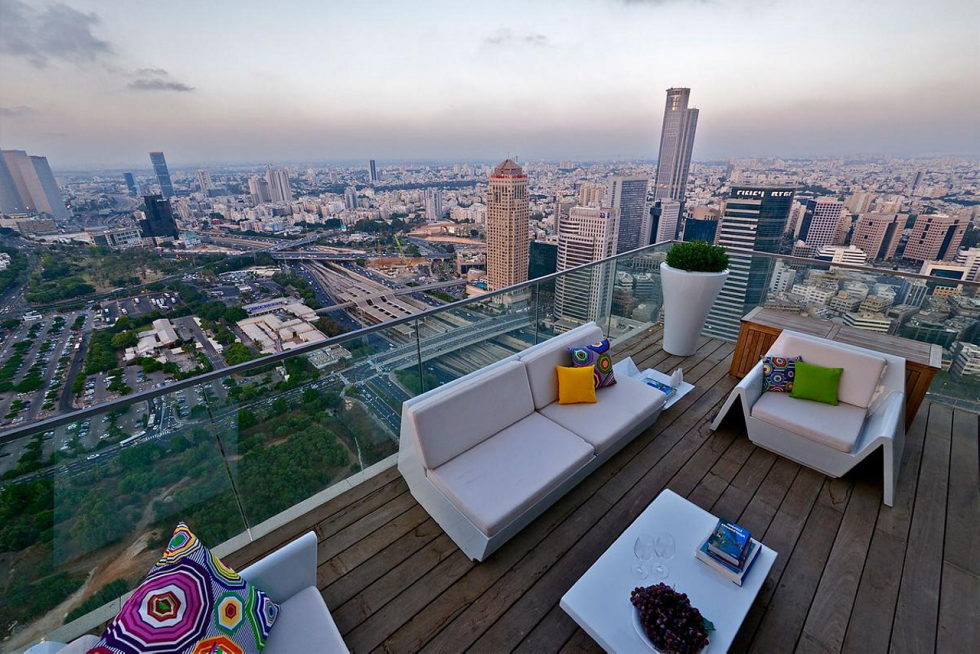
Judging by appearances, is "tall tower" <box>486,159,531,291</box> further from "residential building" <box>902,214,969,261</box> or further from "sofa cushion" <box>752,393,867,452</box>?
"sofa cushion" <box>752,393,867,452</box>

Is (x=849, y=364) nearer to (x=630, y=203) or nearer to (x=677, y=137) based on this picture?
(x=630, y=203)

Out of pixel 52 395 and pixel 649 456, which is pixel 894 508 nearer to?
pixel 649 456

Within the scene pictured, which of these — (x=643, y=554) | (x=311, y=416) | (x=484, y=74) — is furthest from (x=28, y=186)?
(x=643, y=554)

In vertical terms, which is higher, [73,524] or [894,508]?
[73,524]

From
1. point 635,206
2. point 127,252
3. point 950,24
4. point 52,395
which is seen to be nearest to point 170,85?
point 127,252

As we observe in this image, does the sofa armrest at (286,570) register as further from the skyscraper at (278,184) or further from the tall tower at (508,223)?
the skyscraper at (278,184)

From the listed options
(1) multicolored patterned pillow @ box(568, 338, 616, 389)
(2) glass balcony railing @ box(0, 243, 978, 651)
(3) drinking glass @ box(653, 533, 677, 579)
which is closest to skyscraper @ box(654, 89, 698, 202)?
(2) glass balcony railing @ box(0, 243, 978, 651)

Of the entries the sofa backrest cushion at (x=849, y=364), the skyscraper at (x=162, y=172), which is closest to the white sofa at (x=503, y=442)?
the sofa backrest cushion at (x=849, y=364)
